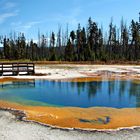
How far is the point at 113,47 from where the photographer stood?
278 feet

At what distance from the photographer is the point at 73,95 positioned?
19359mm

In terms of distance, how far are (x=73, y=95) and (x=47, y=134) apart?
968 centimetres

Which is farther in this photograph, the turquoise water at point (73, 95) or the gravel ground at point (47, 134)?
the turquoise water at point (73, 95)

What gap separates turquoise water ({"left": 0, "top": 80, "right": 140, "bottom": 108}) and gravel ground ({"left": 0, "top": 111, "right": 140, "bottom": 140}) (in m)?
5.17

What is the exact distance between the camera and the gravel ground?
9.40 m

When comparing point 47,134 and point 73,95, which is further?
point 73,95

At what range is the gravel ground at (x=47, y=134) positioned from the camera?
30.8ft

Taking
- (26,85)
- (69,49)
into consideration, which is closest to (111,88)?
(26,85)

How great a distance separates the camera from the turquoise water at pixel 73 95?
53.6 ft

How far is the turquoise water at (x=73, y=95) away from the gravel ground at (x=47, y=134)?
204 inches

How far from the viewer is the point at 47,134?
9727 mm

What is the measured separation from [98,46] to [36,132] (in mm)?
69969

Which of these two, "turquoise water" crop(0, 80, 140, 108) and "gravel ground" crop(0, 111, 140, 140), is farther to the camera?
"turquoise water" crop(0, 80, 140, 108)

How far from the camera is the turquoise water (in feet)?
53.6
